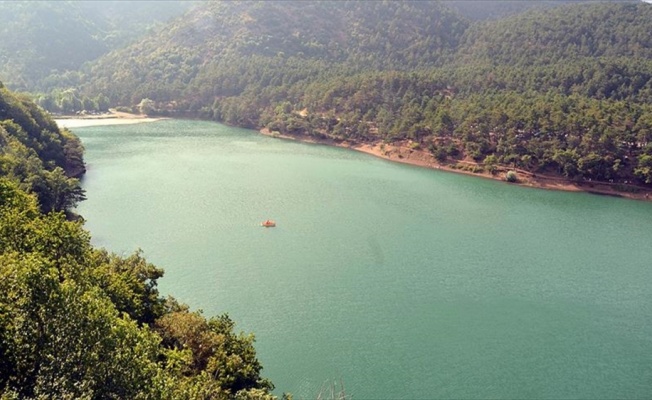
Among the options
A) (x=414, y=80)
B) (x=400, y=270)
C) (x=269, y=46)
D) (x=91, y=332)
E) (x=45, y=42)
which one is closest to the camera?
(x=91, y=332)

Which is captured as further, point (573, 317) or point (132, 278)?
point (573, 317)

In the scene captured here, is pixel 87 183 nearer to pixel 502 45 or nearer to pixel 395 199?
pixel 395 199

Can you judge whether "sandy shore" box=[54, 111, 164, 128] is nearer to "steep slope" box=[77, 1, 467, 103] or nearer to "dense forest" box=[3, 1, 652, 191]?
"dense forest" box=[3, 1, 652, 191]

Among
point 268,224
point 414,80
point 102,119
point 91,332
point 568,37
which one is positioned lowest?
point 268,224

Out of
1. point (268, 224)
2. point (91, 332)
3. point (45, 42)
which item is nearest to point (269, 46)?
point (45, 42)

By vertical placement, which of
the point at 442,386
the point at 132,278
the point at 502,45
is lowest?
the point at 442,386

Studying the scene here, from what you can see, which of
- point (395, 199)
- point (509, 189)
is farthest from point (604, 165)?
point (395, 199)

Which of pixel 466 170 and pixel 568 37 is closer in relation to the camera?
pixel 466 170

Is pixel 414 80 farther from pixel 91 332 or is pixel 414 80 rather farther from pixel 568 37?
pixel 91 332
